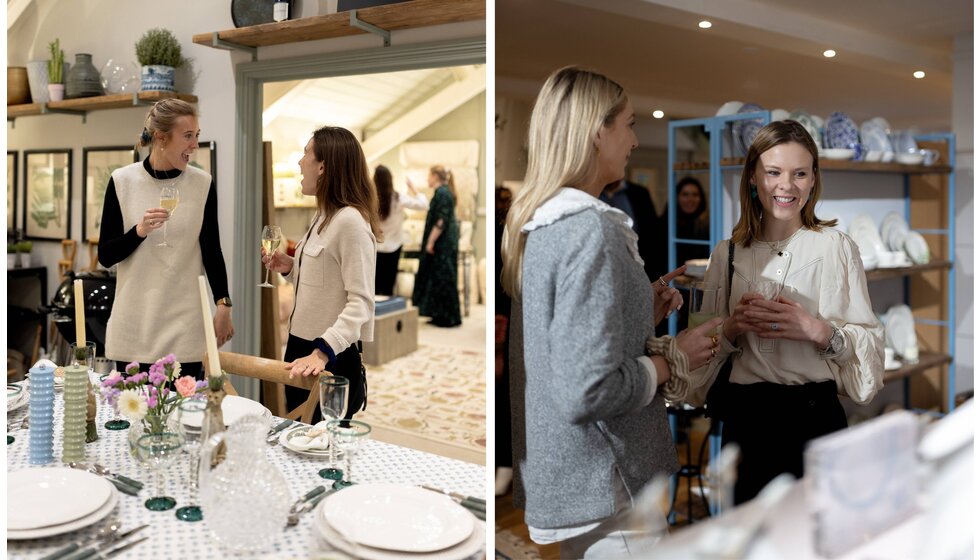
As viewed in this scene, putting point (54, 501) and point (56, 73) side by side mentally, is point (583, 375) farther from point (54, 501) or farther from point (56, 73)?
point (56, 73)

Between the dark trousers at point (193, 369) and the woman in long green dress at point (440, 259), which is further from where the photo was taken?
the woman in long green dress at point (440, 259)

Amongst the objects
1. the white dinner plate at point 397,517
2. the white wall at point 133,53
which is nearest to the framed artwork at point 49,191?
the white wall at point 133,53

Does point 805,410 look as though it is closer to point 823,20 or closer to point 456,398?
point 823,20

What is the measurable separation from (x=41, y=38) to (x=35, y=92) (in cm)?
11

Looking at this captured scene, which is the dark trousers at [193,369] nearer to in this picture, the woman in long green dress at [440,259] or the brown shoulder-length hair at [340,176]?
the brown shoulder-length hair at [340,176]

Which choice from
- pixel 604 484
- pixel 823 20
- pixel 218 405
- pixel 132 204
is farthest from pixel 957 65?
pixel 132 204

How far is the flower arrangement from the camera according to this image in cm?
128

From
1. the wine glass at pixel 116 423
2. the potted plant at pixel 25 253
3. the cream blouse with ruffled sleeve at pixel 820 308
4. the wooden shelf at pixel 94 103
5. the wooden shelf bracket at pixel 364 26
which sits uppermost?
the wooden shelf bracket at pixel 364 26

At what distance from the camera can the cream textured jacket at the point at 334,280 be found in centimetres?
142

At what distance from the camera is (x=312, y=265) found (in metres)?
1.42

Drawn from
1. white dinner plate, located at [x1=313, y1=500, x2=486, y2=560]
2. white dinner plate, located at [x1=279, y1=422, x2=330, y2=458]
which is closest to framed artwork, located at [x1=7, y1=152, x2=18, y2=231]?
white dinner plate, located at [x1=279, y1=422, x2=330, y2=458]

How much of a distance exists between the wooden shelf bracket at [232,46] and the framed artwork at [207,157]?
173 mm

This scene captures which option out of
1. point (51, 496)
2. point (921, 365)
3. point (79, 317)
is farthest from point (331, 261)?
point (921, 365)

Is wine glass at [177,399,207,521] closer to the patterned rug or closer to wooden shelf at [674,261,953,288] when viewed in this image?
the patterned rug
